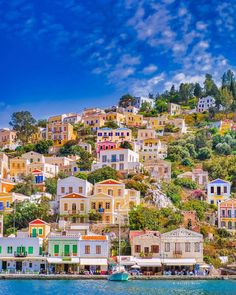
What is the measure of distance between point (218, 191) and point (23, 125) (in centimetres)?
4574

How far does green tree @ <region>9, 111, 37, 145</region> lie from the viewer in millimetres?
107500

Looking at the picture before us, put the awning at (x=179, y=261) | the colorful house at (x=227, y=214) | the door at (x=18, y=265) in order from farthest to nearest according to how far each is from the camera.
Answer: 1. the colorful house at (x=227, y=214)
2. the door at (x=18, y=265)
3. the awning at (x=179, y=261)

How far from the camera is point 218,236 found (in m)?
61.8

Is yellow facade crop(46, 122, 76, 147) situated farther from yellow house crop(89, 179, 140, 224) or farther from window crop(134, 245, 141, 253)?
window crop(134, 245, 141, 253)

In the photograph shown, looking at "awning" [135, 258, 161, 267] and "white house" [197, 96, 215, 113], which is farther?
"white house" [197, 96, 215, 113]

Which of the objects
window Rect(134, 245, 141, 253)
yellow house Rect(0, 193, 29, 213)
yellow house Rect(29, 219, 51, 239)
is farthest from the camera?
yellow house Rect(0, 193, 29, 213)

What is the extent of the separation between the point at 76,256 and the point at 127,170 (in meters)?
26.5

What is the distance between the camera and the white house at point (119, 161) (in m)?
80.6

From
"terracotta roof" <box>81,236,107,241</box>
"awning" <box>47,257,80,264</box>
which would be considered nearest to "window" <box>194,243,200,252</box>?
"terracotta roof" <box>81,236,107,241</box>

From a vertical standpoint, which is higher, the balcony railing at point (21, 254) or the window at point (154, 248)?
the window at point (154, 248)

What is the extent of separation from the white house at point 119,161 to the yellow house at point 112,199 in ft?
39.5

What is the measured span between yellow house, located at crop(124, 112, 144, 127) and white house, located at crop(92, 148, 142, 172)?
106ft

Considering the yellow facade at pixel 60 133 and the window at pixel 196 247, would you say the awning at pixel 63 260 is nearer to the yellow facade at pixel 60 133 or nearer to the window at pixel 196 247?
the window at pixel 196 247

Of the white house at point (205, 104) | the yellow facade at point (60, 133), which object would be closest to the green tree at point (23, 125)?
the yellow facade at point (60, 133)
